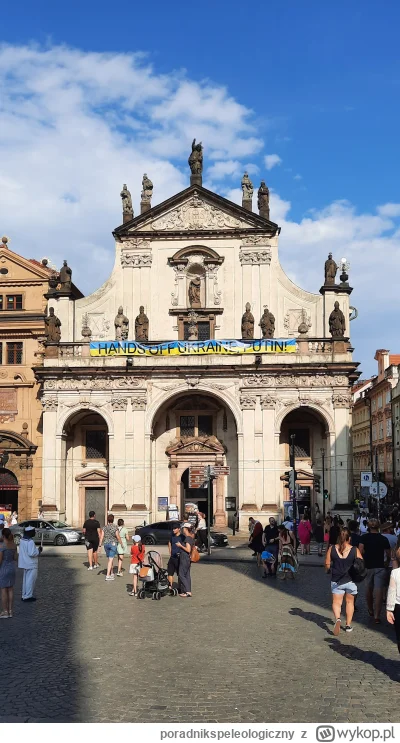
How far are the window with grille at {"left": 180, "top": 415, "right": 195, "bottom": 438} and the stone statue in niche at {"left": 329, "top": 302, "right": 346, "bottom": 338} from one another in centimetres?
949

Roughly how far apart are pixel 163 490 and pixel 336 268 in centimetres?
1624

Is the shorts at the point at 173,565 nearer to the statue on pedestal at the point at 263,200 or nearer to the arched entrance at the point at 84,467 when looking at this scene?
the arched entrance at the point at 84,467

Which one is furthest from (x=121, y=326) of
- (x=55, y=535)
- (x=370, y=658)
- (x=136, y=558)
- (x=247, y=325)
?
(x=370, y=658)

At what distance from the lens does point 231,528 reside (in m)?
42.4

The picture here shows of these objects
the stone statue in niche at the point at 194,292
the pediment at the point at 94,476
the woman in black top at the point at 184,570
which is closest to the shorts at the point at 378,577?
the woman in black top at the point at 184,570

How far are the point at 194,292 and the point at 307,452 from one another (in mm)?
11283

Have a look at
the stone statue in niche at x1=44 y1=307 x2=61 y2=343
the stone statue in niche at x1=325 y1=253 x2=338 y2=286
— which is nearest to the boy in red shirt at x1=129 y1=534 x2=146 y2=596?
the stone statue in niche at x1=44 y1=307 x2=61 y2=343

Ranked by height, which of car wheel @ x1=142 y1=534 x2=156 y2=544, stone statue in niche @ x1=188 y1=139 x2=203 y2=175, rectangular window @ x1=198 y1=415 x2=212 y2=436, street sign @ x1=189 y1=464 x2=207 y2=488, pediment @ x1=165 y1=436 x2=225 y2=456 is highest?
stone statue in niche @ x1=188 y1=139 x2=203 y2=175

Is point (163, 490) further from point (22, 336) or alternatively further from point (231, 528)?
point (22, 336)

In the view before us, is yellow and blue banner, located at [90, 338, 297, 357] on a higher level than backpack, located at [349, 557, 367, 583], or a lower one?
higher

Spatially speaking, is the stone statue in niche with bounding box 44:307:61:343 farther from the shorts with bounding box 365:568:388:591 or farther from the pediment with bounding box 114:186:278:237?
the shorts with bounding box 365:568:388:591

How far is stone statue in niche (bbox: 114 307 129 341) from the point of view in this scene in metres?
43.8

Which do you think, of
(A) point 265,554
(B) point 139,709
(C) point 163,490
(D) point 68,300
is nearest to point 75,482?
(C) point 163,490
